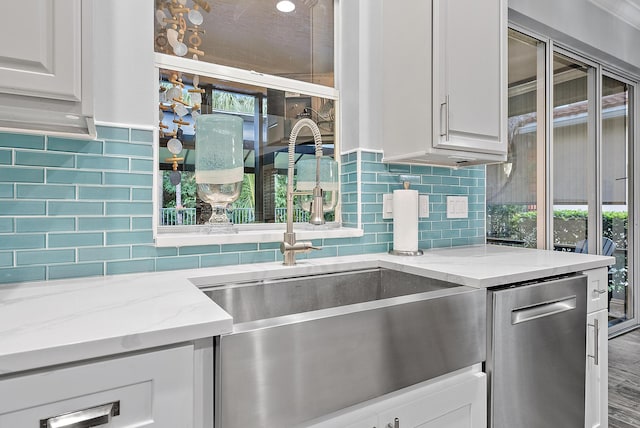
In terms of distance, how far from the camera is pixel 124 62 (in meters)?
1.25

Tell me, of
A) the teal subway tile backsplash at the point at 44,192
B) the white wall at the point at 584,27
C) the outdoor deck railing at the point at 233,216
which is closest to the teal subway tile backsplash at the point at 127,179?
the teal subway tile backsplash at the point at 44,192

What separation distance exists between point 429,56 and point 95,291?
4.98 feet

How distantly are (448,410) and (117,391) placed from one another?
89cm

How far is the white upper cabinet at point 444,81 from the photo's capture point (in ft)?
5.16

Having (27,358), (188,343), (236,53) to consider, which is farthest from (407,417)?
(236,53)

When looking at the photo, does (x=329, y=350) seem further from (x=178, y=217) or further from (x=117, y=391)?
(x=178, y=217)

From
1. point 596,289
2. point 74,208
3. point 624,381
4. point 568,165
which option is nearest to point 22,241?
point 74,208

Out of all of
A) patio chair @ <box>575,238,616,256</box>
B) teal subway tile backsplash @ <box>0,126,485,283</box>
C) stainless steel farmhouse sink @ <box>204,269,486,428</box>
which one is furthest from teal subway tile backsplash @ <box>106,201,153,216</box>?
patio chair @ <box>575,238,616,256</box>

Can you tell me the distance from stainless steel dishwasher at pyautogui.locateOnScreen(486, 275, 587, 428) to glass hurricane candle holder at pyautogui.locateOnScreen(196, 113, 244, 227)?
1003mm

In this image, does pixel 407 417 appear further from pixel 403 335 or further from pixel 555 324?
pixel 555 324

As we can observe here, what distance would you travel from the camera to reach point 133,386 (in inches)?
26.3

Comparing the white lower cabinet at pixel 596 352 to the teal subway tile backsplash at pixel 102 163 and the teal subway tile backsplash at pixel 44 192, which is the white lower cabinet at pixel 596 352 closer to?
the teal subway tile backsplash at pixel 102 163

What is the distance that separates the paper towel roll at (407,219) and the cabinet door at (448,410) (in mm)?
662

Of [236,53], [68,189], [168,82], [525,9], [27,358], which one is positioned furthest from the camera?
[525,9]
